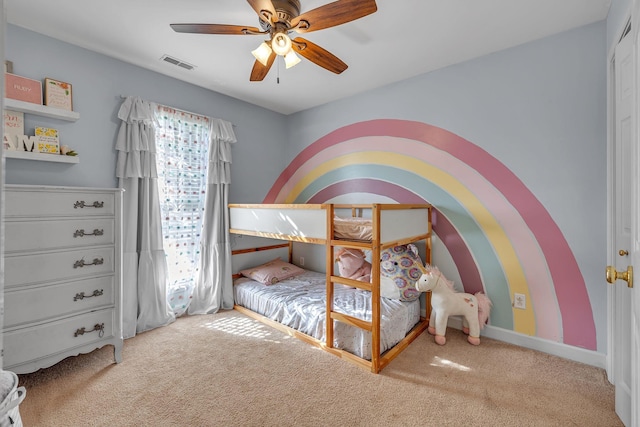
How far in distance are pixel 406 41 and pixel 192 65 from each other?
1.93 m

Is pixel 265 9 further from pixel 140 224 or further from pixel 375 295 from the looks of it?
pixel 140 224

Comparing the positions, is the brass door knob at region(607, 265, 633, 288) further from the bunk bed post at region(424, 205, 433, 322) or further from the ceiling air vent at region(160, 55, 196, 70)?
the ceiling air vent at region(160, 55, 196, 70)

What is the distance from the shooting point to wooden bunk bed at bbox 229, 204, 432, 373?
2072 millimetres

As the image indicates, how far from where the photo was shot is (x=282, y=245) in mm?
3986

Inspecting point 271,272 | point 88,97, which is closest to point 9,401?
point 88,97

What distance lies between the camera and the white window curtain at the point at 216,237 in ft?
10.2

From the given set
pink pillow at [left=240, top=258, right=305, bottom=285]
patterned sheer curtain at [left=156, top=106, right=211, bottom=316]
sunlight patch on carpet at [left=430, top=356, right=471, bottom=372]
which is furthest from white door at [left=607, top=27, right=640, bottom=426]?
patterned sheer curtain at [left=156, top=106, right=211, bottom=316]

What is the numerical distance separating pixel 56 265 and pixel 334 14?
2336 millimetres

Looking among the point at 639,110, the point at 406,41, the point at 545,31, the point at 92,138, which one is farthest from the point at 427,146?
the point at 92,138

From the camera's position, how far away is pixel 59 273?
1.90 metres

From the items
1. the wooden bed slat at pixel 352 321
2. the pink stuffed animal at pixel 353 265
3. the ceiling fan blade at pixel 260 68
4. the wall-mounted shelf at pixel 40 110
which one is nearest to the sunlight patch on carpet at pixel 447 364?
the wooden bed slat at pixel 352 321

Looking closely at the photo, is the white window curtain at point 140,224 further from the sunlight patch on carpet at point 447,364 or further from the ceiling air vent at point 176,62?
the sunlight patch on carpet at point 447,364

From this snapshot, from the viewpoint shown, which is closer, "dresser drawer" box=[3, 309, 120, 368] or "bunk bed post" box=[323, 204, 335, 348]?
"dresser drawer" box=[3, 309, 120, 368]

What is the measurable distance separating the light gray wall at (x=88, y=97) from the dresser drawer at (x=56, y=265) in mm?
715
